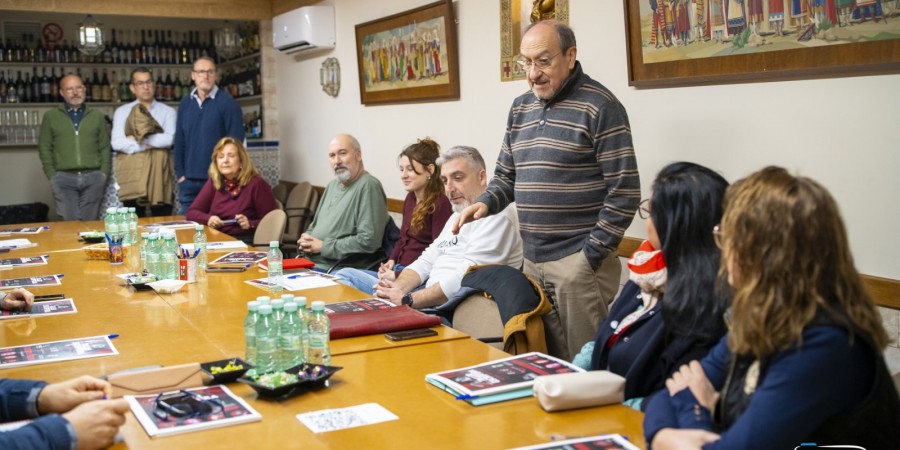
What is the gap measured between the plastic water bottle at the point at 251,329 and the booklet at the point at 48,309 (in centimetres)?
116

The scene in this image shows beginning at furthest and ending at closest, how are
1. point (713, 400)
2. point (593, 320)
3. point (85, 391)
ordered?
1. point (593, 320)
2. point (85, 391)
3. point (713, 400)

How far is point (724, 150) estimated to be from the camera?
402 centimetres

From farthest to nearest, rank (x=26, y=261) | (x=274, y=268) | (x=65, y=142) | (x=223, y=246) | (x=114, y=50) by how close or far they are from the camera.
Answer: (x=114, y=50) → (x=65, y=142) → (x=223, y=246) → (x=26, y=261) → (x=274, y=268)

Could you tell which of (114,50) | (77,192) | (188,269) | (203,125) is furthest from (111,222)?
(114,50)

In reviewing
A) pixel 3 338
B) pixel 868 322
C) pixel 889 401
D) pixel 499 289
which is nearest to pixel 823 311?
pixel 868 322

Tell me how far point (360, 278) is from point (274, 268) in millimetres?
879

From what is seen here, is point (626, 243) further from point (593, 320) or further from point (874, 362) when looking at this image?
point (874, 362)

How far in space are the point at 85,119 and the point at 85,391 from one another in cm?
719

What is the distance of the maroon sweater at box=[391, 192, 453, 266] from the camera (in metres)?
4.69

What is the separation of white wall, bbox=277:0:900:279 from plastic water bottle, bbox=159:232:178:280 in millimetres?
2203

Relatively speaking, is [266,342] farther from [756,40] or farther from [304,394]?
[756,40]

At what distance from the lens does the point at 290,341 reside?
2.38 metres

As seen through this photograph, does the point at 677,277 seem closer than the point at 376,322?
A: Yes

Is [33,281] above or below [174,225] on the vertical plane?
below
